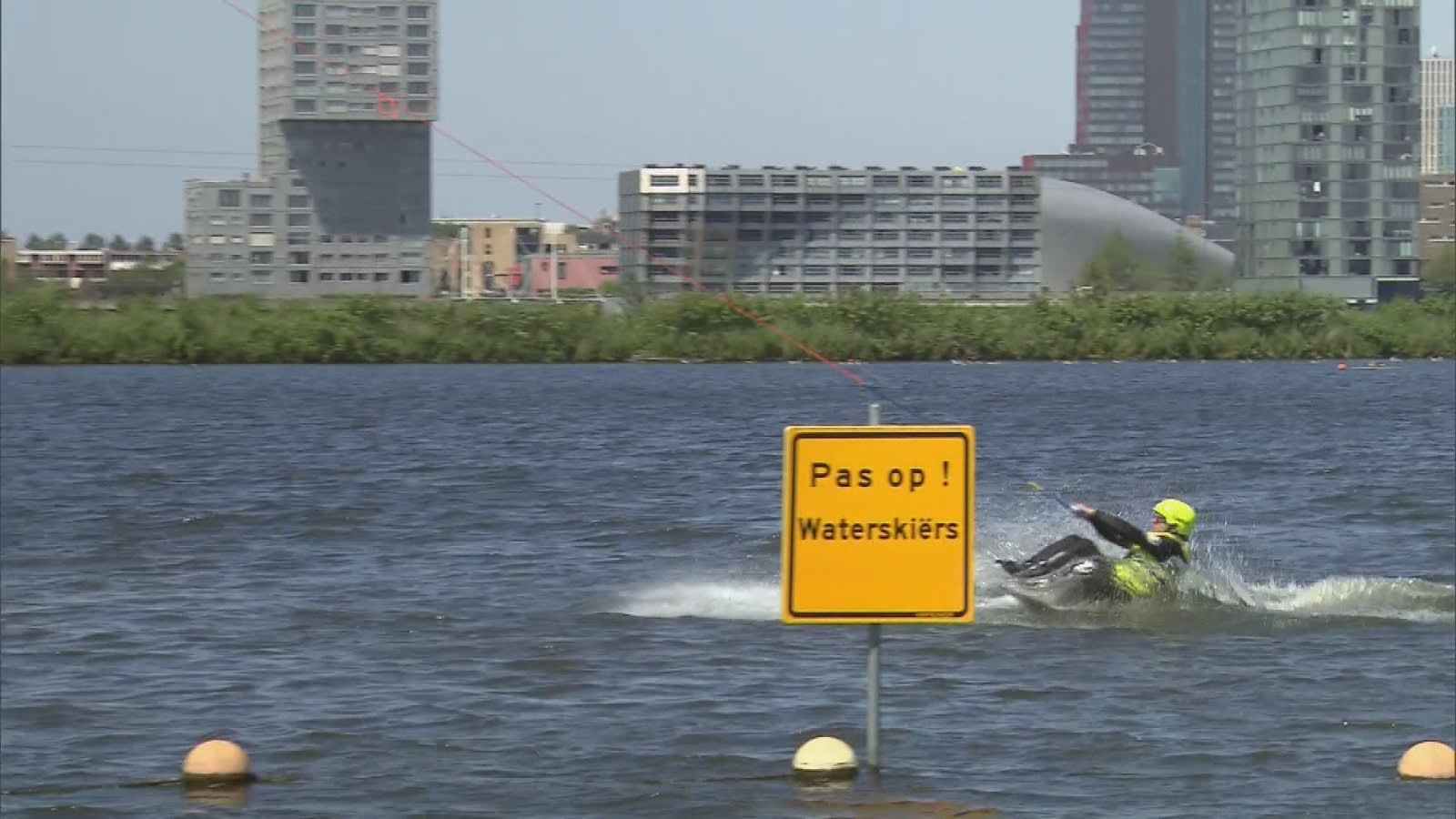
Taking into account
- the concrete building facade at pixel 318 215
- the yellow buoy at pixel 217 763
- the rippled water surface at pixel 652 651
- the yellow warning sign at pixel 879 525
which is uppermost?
the concrete building facade at pixel 318 215

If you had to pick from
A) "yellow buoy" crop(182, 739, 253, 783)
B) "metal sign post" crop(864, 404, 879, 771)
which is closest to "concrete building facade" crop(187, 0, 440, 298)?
"yellow buoy" crop(182, 739, 253, 783)

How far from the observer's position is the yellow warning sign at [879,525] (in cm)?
1145

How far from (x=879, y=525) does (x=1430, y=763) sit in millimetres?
5127

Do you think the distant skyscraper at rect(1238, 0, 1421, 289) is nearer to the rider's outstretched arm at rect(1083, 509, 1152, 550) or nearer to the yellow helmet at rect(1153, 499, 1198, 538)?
the yellow helmet at rect(1153, 499, 1198, 538)

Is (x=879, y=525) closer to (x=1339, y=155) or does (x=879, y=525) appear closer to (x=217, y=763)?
(x=217, y=763)

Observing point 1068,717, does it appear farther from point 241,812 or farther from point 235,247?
point 235,247

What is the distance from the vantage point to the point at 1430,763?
1499 cm

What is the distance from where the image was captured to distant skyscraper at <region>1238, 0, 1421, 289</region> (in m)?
187

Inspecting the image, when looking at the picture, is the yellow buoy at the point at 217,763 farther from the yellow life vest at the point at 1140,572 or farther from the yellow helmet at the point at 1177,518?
the yellow helmet at the point at 1177,518

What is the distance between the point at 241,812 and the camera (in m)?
14.4

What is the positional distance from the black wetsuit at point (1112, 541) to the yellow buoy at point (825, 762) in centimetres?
769

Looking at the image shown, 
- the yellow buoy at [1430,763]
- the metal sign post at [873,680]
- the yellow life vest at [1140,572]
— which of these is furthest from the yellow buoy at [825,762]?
the yellow life vest at [1140,572]

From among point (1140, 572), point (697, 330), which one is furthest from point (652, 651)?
point (697, 330)

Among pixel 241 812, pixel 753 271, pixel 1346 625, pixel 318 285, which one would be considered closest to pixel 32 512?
pixel 1346 625
